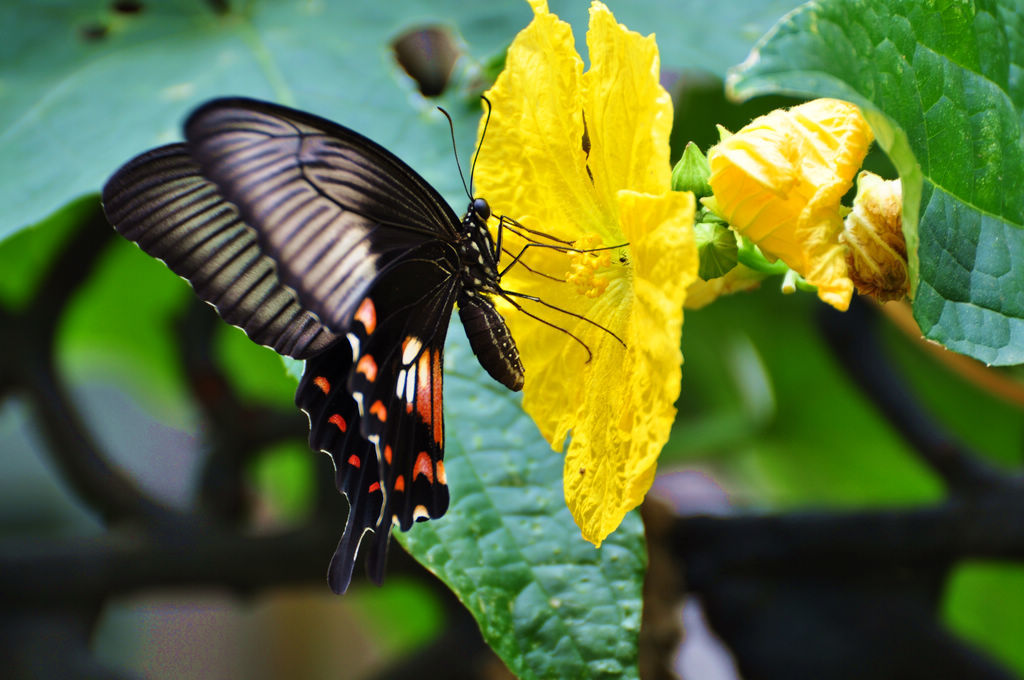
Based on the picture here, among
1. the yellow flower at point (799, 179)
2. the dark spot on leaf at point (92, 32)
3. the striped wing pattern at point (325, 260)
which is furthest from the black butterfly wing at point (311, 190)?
the dark spot on leaf at point (92, 32)

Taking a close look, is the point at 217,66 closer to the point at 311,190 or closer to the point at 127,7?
the point at 127,7

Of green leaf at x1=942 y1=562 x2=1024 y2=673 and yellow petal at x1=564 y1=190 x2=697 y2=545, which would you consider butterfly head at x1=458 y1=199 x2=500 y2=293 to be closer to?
yellow petal at x1=564 y1=190 x2=697 y2=545

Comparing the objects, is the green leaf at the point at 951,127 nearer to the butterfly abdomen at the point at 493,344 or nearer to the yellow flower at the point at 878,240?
the yellow flower at the point at 878,240

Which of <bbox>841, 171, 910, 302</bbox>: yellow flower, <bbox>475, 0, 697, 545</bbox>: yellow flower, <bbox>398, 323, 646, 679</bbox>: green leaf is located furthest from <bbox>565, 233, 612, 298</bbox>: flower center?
<bbox>841, 171, 910, 302</bbox>: yellow flower

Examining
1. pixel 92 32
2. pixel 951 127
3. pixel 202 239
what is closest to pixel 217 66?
pixel 92 32

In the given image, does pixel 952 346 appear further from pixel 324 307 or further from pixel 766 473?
pixel 766 473

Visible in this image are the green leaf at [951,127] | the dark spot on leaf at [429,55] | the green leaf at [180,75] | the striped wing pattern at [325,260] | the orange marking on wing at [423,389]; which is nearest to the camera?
the green leaf at [951,127]

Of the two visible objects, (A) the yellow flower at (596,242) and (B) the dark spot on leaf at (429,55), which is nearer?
(A) the yellow flower at (596,242)
